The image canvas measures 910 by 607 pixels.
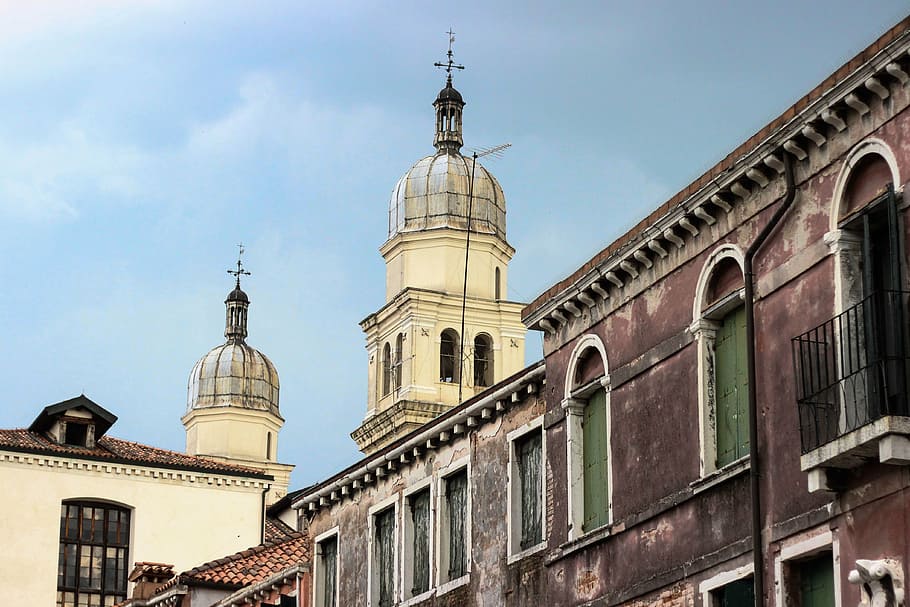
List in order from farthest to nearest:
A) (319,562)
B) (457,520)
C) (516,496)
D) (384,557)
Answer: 1. (319,562)
2. (384,557)
3. (457,520)
4. (516,496)

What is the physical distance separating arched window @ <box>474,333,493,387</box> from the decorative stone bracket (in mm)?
63093

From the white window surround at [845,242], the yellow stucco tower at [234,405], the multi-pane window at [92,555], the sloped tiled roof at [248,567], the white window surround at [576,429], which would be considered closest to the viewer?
the white window surround at [845,242]

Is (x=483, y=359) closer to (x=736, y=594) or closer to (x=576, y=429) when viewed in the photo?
(x=576, y=429)

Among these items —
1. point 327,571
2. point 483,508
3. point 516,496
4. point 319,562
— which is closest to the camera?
point 516,496

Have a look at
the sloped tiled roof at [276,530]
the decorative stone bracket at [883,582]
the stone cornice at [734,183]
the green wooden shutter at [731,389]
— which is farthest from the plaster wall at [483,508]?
the sloped tiled roof at [276,530]

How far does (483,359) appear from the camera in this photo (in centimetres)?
8144

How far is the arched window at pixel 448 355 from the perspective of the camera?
8162 centimetres

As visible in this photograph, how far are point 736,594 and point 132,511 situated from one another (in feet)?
118

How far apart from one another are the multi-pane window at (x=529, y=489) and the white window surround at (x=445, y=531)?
4.58ft

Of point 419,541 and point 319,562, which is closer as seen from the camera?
point 419,541

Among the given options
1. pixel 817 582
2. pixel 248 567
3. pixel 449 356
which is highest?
pixel 449 356

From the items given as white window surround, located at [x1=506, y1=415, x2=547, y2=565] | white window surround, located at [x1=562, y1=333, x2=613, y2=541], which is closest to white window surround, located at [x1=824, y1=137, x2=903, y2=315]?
white window surround, located at [x1=562, y1=333, x2=613, y2=541]

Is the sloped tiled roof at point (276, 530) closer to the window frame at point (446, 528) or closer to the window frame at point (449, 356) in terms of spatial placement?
the window frame at point (449, 356)

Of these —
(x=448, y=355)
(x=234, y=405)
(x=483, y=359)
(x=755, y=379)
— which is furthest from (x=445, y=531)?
(x=234, y=405)
